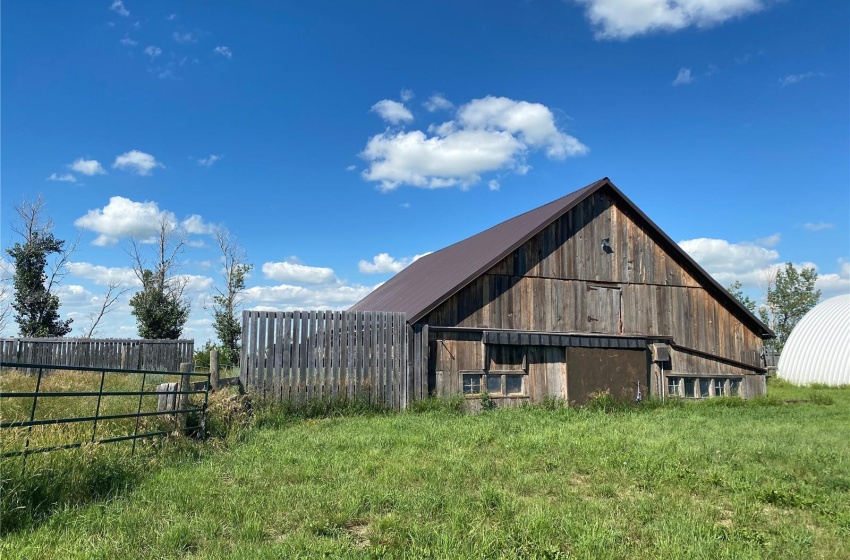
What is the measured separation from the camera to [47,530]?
5207mm

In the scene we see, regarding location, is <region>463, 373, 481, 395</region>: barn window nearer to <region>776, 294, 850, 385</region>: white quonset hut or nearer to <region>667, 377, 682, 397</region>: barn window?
<region>667, 377, 682, 397</region>: barn window

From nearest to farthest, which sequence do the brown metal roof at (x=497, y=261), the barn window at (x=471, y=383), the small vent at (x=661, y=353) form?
the barn window at (x=471, y=383) < the brown metal roof at (x=497, y=261) < the small vent at (x=661, y=353)

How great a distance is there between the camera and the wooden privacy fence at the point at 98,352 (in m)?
22.0

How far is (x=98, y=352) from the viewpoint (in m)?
23.5

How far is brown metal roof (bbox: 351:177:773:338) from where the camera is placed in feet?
49.0

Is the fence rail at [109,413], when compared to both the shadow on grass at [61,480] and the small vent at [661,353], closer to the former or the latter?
the shadow on grass at [61,480]

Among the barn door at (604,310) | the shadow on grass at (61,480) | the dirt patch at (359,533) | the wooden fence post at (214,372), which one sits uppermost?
the barn door at (604,310)

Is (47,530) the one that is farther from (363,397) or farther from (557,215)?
(557,215)

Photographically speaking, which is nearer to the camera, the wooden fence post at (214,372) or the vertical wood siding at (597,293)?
the wooden fence post at (214,372)

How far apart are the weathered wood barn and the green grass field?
4.38 meters

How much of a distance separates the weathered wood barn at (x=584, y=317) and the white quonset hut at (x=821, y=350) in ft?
45.0

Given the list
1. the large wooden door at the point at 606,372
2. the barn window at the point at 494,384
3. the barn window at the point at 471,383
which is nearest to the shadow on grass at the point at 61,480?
the barn window at the point at 471,383

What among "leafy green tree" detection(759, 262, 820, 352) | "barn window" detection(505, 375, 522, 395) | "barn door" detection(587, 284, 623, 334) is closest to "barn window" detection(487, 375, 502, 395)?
"barn window" detection(505, 375, 522, 395)

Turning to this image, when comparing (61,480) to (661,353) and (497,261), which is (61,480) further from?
(661,353)
